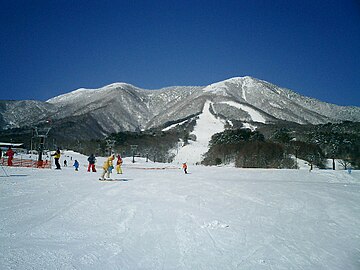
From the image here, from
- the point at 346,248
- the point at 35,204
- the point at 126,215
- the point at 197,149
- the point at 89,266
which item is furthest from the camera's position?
the point at 197,149

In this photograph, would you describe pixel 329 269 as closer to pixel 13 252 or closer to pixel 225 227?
pixel 225 227

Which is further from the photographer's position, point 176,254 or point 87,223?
point 87,223

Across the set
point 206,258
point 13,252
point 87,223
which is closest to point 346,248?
point 206,258

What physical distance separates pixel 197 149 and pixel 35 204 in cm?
13444

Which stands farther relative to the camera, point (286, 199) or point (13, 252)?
point (286, 199)

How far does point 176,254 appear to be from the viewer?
4.81 meters

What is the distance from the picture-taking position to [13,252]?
14.5ft

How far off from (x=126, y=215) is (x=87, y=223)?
109 centimetres

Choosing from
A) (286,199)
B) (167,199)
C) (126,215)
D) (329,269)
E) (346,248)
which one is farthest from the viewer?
(286,199)

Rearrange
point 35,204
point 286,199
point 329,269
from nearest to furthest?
point 329,269 < point 35,204 < point 286,199

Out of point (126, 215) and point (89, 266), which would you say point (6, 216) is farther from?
point (89, 266)

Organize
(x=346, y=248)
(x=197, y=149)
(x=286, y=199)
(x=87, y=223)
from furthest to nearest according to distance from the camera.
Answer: (x=197, y=149)
(x=286, y=199)
(x=87, y=223)
(x=346, y=248)

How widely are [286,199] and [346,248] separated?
4.96 meters

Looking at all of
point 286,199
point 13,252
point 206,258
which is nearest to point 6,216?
point 13,252
